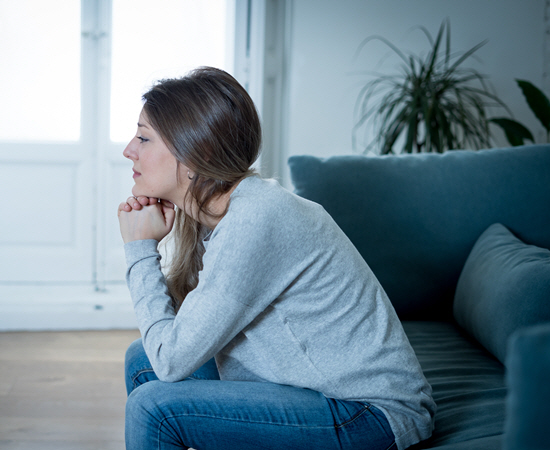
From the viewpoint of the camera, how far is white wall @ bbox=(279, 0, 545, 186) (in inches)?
120

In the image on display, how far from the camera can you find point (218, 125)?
0.96 metres

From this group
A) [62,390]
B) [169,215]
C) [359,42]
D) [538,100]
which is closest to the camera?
[169,215]

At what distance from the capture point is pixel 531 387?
34 centimetres

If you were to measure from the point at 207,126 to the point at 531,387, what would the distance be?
0.73 m

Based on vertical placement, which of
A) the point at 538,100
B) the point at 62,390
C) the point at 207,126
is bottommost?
the point at 62,390

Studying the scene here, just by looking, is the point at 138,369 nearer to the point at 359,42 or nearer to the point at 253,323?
the point at 253,323

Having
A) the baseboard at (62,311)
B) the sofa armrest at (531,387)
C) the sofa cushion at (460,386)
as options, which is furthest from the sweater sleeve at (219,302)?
the baseboard at (62,311)

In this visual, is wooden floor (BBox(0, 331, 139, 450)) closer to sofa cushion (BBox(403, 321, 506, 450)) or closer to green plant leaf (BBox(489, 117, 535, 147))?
sofa cushion (BBox(403, 321, 506, 450))

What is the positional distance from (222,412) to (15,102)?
2.68m

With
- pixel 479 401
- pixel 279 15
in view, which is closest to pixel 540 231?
pixel 479 401

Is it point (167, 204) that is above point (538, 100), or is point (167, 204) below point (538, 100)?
below

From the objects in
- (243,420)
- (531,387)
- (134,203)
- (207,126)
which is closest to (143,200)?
(134,203)

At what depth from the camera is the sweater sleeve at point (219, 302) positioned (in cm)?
85

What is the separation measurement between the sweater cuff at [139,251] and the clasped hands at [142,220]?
25 mm
